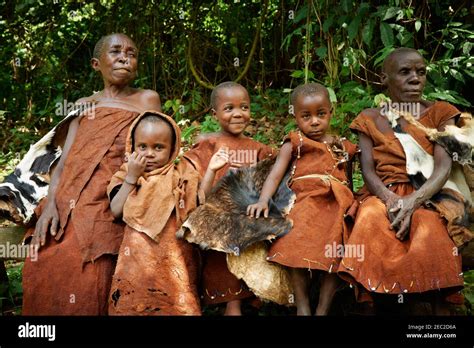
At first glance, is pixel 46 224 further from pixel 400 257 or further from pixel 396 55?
pixel 396 55

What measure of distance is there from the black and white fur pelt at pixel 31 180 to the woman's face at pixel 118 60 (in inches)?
12.6

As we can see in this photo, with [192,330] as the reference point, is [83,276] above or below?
above

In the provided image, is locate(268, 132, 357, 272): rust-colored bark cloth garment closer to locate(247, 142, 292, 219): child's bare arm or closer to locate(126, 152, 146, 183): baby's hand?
locate(247, 142, 292, 219): child's bare arm

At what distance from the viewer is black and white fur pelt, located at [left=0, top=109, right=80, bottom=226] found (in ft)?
12.3

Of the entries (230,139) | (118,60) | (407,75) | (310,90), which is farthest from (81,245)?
(407,75)

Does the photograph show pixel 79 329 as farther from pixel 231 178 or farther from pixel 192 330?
pixel 231 178

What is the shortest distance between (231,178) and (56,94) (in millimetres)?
4953

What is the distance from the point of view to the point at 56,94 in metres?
7.99

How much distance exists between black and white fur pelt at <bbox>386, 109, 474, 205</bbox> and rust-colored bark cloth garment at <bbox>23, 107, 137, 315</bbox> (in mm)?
1691

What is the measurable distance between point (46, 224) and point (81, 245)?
282 mm

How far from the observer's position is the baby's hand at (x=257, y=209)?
3451 mm

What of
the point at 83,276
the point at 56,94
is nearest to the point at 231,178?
the point at 83,276

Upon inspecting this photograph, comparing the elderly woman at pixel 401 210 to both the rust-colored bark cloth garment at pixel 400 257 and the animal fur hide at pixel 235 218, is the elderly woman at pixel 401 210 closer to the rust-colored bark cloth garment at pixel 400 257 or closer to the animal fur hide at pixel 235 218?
the rust-colored bark cloth garment at pixel 400 257

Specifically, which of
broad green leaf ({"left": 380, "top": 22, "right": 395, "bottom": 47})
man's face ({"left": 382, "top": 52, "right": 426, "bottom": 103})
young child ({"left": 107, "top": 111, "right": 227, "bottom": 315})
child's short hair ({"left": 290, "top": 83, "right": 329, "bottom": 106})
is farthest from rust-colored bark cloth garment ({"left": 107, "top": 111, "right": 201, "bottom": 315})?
broad green leaf ({"left": 380, "top": 22, "right": 395, "bottom": 47})
